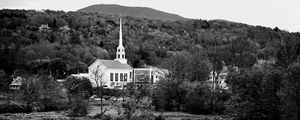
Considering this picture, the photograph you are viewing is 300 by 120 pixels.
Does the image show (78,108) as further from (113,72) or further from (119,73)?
(119,73)

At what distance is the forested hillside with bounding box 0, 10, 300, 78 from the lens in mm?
104938

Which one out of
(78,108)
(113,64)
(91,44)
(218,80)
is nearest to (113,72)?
(113,64)

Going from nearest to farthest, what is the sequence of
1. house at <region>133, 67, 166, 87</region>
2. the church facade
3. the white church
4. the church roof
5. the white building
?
the white church, the church facade, the white building, the church roof, house at <region>133, 67, 166, 87</region>

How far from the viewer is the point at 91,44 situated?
493ft

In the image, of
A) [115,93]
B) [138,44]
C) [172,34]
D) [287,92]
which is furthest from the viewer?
[172,34]

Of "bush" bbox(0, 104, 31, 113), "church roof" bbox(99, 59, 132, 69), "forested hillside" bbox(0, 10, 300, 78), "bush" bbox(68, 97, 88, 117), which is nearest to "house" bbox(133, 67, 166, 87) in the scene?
"church roof" bbox(99, 59, 132, 69)

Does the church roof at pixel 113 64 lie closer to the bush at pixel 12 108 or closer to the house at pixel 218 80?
the house at pixel 218 80

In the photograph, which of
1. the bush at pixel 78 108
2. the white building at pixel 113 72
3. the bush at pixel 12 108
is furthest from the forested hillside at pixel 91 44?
the bush at pixel 12 108

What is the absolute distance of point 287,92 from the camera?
127 ft

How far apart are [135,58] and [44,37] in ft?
106

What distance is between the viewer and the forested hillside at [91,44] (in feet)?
344

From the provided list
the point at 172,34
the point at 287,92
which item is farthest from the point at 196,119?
the point at 172,34

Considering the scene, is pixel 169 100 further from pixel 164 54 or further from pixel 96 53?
pixel 164 54

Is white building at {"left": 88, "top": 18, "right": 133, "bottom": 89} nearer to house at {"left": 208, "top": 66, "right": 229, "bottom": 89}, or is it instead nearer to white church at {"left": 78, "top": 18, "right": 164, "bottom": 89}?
white church at {"left": 78, "top": 18, "right": 164, "bottom": 89}
